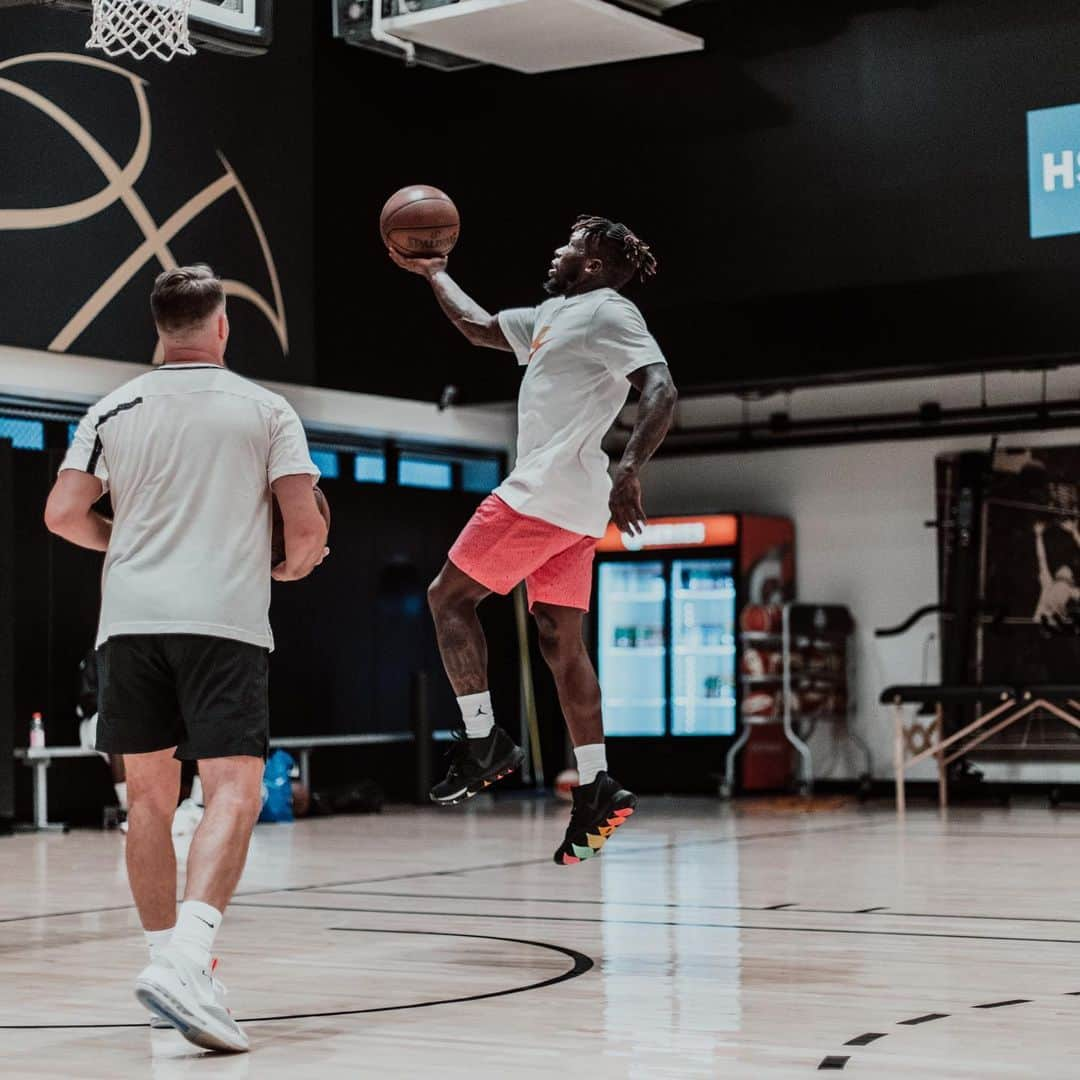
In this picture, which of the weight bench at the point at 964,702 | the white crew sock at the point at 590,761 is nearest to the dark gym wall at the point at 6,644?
the weight bench at the point at 964,702

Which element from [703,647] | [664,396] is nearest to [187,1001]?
[664,396]

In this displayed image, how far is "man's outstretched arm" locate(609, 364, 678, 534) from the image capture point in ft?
18.7

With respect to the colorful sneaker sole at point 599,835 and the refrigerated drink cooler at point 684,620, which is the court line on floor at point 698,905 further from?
the refrigerated drink cooler at point 684,620

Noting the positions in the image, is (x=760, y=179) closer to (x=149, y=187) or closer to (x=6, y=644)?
(x=149, y=187)

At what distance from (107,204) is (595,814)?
28.0 ft

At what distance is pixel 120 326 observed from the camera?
13336 millimetres

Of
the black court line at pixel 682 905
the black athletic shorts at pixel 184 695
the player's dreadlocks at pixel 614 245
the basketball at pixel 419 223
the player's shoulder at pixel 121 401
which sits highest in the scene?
the basketball at pixel 419 223

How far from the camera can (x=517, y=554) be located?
6.09m

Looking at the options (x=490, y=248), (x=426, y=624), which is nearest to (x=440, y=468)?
(x=426, y=624)

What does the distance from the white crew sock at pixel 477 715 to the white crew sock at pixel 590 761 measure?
30cm

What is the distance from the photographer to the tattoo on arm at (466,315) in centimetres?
644

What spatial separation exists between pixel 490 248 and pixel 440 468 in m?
2.98

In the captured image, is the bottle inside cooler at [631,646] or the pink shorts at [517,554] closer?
the pink shorts at [517,554]

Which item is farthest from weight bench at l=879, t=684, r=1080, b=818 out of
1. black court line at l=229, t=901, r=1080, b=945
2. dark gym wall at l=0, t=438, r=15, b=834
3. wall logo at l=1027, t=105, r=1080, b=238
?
black court line at l=229, t=901, r=1080, b=945
